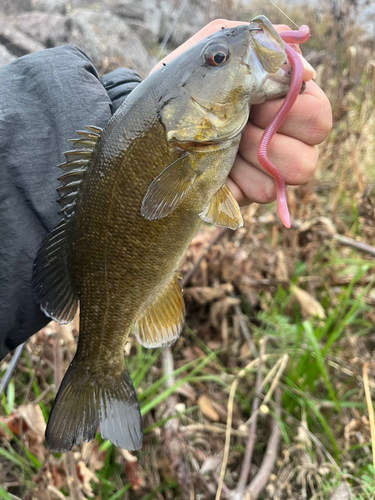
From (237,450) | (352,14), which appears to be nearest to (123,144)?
(237,450)

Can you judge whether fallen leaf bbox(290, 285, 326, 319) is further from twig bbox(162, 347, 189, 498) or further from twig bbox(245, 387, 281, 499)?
twig bbox(162, 347, 189, 498)

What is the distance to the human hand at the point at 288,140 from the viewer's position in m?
1.38

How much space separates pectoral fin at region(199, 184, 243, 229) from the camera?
141cm

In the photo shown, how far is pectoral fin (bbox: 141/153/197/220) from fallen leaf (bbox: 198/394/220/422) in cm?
153

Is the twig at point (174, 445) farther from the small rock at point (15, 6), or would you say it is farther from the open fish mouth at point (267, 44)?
the small rock at point (15, 6)

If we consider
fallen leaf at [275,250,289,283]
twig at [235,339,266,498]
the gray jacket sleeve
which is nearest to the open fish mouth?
the gray jacket sleeve

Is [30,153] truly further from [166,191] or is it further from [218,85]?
[218,85]

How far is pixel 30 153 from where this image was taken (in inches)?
58.5

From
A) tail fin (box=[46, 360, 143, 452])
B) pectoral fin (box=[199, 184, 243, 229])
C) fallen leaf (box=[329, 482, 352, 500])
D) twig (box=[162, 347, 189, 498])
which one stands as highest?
pectoral fin (box=[199, 184, 243, 229])

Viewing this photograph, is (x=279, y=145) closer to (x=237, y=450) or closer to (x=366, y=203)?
(x=366, y=203)

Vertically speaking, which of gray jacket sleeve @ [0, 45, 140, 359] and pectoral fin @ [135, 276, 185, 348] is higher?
gray jacket sleeve @ [0, 45, 140, 359]

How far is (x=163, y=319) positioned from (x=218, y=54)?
993 mm

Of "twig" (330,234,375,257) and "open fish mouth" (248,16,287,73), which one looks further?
"twig" (330,234,375,257)

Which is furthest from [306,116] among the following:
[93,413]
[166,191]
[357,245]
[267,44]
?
[357,245]
